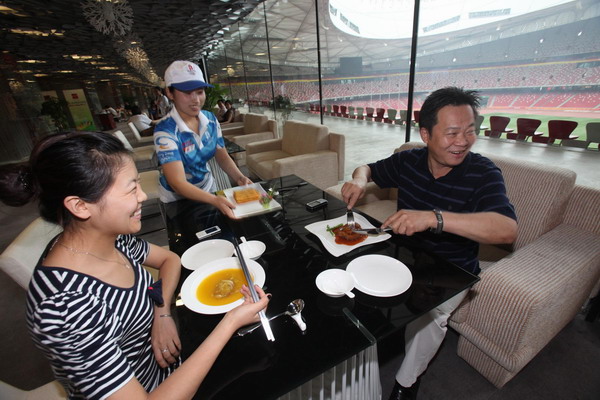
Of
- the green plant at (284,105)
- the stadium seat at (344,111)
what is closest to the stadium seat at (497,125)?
the green plant at (284,105)

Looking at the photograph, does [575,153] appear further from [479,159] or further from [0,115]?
[0,115]

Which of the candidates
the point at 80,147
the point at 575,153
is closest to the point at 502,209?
the point at 80,147

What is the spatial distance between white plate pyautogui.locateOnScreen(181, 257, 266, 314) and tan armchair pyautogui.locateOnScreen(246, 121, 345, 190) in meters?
2.66

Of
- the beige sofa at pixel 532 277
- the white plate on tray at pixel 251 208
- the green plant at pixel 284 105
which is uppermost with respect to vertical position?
the green plant at pixel 284 105

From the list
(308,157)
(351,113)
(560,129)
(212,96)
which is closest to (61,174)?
(308,157)

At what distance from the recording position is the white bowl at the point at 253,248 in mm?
1161

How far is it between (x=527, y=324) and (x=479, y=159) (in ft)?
2.81

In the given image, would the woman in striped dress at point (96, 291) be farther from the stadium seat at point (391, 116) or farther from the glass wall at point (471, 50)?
the stadium seat at point (391, 116)

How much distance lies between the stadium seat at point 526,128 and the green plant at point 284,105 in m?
4.69

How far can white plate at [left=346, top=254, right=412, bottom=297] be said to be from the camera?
93cm

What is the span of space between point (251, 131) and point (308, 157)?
3.36m

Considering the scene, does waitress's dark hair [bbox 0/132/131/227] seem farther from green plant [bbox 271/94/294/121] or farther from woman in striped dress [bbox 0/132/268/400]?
green plant [bbox 271/94/294/121]

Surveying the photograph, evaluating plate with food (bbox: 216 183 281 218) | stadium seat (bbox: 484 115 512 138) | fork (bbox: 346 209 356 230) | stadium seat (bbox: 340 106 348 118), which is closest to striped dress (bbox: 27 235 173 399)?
plate with food (bbox: 216 183 281 218)

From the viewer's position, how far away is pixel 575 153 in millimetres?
3191
